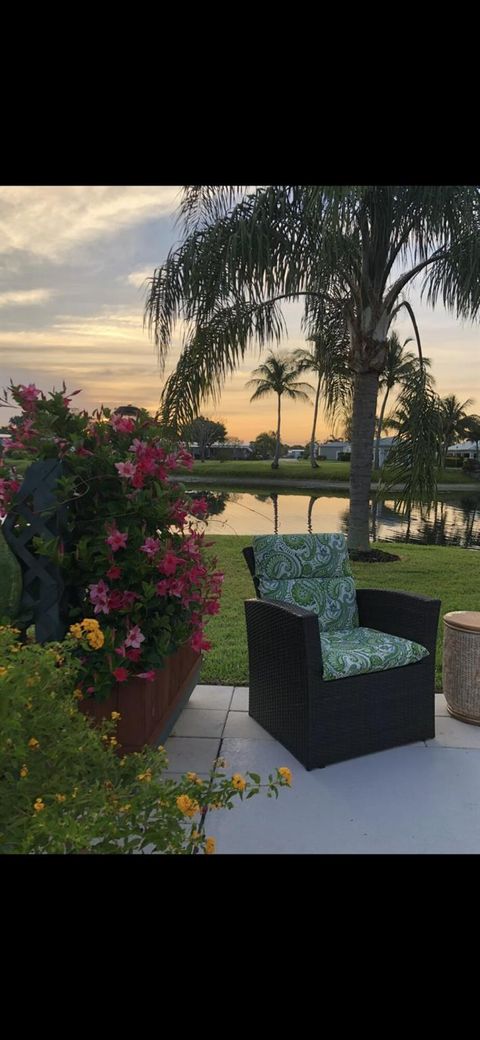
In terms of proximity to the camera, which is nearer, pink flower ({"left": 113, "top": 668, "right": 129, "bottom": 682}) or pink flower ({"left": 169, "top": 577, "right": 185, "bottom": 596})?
pink flower ({"left": 113, "top": 668, "right": 129, "bottom": 682})

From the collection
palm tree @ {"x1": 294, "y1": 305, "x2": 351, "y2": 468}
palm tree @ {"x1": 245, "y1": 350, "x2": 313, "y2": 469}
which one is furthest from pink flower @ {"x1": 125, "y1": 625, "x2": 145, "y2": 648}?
palm tree @ {"x1": 245, "y1": 350, "x2": 313, "y2": 469}

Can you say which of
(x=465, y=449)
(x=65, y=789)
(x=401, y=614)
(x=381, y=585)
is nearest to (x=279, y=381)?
(x=381, y=585)

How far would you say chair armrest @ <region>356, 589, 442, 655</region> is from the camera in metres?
2.97

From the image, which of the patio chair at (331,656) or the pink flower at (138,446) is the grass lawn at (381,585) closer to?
the patio chair at (331,656)

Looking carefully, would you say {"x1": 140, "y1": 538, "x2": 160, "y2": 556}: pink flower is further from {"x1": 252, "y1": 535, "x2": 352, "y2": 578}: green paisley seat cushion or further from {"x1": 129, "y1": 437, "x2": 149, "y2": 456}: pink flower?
{"x1": 252, "y1": 535, "x2": 352, "y2": 578}: green paisley seat cushion

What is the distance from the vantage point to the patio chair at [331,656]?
2.62 metres

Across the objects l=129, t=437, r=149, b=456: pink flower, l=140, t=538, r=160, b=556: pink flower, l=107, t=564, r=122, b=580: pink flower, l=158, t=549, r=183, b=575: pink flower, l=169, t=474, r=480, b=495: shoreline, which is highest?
l=129, t=437, r=149, b=456: pink flower

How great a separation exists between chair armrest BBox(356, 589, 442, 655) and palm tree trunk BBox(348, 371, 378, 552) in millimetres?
4323

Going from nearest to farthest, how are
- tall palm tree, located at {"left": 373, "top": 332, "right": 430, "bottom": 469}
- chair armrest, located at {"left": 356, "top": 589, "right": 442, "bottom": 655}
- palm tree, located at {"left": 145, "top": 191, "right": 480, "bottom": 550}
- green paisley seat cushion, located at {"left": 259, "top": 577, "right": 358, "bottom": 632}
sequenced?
1. chair armrest, located at {"left": 356, "top": 589, "right": 442, "bottom": 655}
2. green paisley seat cushion, located at {"left": 259, "top": 577, "right": 358, "bottom": 632}
3. palm tree, located at {"left": 145, "top": 191, "right": 480, "bottom": 550}
4. tall palm tree, located at {"left": 373, "top": 332, "right": 430, "bottom": 469}

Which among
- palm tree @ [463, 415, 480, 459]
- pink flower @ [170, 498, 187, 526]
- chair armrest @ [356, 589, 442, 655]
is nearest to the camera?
pink flower @ [170, 498, 187, 526]

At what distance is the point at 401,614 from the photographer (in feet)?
10.2

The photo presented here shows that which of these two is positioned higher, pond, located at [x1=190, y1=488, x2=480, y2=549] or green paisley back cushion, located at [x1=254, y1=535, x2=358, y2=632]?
green paisley back cushion, located at [x1=254, y1=535, x2=358, y2=632]
